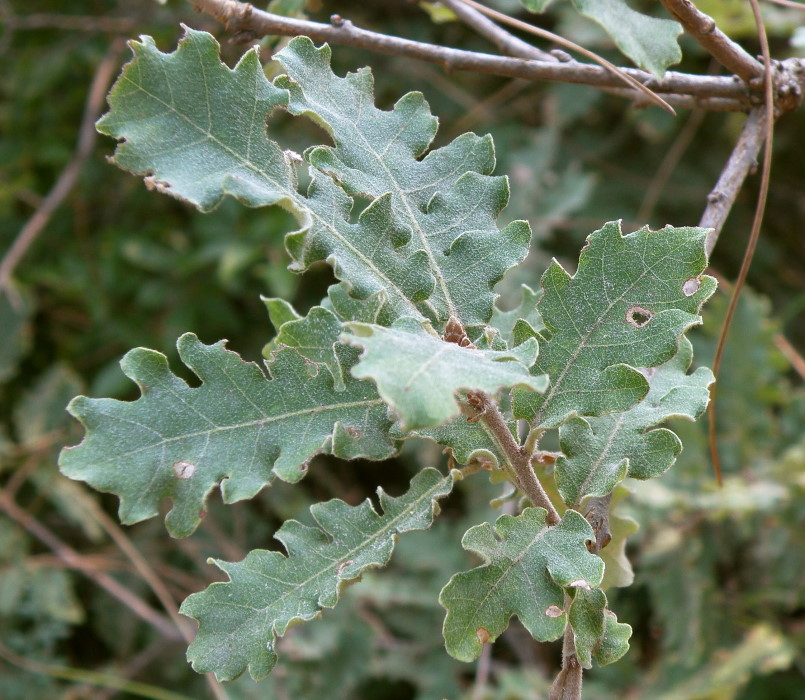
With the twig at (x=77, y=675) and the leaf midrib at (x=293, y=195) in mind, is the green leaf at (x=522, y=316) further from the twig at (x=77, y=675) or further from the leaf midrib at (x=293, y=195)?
the twig at (x=77, y=675)

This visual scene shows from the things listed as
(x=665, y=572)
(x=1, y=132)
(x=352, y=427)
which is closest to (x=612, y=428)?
(x=352, y=427)

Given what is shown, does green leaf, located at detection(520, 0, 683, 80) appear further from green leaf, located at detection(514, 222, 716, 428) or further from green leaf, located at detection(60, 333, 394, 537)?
green leaf, located at detection(60, 333, 394, 537)

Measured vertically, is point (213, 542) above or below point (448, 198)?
below

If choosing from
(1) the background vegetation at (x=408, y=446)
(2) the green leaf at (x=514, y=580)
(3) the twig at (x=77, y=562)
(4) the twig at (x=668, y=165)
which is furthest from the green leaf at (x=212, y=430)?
(4) the twig at (x=668, y=165)

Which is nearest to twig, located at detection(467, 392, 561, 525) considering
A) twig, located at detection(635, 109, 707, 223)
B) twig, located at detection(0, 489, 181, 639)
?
twig, located at detection(0, 489, 181, 639)

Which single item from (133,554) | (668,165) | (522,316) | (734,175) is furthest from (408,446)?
(734,175)

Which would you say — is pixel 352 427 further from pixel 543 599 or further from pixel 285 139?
pixel 285 139

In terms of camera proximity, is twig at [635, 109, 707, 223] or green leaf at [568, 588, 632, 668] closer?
green leaf at [568, 588, 632, 668]
